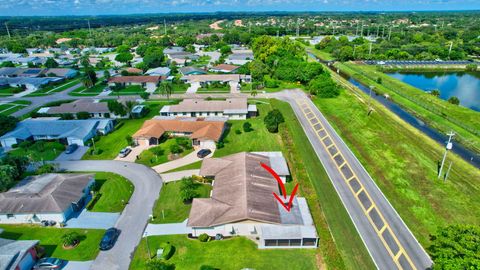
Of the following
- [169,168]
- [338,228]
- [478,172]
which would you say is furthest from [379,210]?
[169,168]

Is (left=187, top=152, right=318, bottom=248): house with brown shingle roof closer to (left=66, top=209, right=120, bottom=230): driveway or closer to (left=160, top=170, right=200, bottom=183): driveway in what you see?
(left=160, top=170, right=200, bottom=183): driveway

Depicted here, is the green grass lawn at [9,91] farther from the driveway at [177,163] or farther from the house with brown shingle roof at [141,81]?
the driveway at [177,163]

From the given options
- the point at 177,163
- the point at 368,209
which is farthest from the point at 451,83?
the point at 177,163

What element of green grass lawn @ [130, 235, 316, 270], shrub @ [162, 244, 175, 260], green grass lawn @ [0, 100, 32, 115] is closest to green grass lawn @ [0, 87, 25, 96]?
green grass lawn @ [0, 100, 32, 115]

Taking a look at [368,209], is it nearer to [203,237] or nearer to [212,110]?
[203,237]

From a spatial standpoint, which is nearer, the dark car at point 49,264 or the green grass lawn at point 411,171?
the dark car at point 49,264

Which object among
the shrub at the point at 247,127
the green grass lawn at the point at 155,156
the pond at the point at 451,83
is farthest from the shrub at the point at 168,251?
the pond at the point at 451,83
